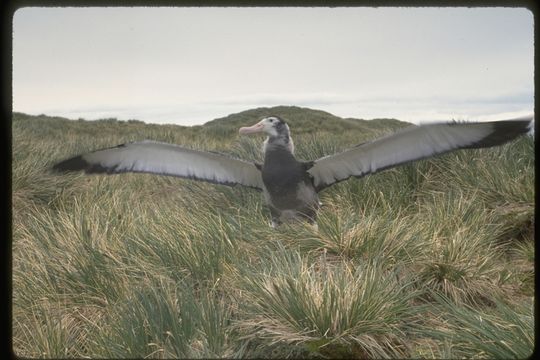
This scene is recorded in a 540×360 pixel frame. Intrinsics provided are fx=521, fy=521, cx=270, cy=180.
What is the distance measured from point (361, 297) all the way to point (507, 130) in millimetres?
1563

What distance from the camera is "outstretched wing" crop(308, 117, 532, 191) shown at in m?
3.39

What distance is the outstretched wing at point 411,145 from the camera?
3395 mm

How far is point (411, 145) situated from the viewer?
384 cm

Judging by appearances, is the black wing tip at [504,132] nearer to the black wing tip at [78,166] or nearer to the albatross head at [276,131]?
the albatross head at [276,131]

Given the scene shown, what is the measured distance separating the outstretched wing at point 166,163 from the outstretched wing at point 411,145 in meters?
0.64

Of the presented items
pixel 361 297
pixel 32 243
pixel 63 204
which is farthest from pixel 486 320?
pixel 63 204

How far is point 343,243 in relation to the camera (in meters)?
3.60

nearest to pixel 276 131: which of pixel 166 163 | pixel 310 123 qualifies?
pixel 166 163

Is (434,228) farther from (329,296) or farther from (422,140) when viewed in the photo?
(329,296)

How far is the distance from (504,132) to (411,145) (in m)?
0.67

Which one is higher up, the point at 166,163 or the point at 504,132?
the point at 504,132

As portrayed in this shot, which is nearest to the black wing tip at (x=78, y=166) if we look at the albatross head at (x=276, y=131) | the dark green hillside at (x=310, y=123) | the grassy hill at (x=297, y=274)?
the grassy hill at (x=297, y=274)

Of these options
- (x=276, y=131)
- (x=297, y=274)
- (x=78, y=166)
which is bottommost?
(x=297, y=274)

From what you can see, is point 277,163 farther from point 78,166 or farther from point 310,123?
point 310,123
